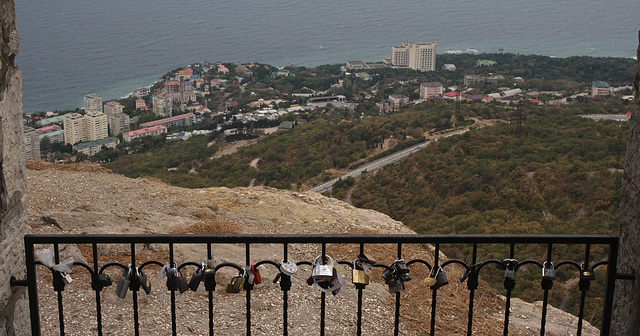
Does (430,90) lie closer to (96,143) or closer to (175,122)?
(175,122)

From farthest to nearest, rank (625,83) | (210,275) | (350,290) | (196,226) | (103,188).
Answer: (625,83), (103,188), (196,226), (350,290), (210,275)

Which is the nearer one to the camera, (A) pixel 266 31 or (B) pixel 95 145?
(B) pixel 95 145

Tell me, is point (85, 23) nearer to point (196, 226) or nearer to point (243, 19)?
point (243, 19)

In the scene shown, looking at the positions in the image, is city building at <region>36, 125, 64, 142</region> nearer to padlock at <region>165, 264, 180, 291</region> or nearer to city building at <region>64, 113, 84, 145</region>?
city building at <region>64, 113, 84, 145</region>

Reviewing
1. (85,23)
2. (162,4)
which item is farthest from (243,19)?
(85,23)

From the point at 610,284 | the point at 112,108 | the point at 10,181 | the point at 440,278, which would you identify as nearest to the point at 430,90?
the point at 112,108

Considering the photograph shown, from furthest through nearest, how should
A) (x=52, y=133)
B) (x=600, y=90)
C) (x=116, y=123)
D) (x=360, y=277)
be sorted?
1. (x=116, y=123)
2. (x=600, y=90)
3. (x=52, y=133)
4. (x=360, y=277)
